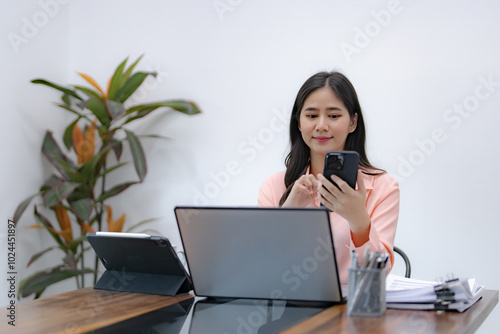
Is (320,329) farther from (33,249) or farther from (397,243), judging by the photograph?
(33,249)

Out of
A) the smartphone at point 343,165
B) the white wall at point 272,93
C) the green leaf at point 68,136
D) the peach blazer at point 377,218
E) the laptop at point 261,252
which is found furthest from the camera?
the green leaf at point 68,136

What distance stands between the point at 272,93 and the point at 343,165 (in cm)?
178

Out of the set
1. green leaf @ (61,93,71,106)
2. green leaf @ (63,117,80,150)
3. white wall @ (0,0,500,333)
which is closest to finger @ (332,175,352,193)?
white wall @ (0,0,500,333)

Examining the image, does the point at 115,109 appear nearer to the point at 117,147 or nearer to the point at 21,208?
the point at 117,147

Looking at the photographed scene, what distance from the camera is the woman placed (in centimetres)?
181

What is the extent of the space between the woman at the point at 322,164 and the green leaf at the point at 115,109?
122cm

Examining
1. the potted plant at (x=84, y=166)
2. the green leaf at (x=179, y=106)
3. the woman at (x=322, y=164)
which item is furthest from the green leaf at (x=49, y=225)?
the woman at (x=322, y=164)

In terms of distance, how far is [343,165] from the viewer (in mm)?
1507

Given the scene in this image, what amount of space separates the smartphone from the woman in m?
0.18

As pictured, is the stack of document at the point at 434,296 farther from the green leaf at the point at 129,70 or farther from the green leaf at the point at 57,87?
the green leaf at the point at 57,87

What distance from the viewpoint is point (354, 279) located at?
4.15 ft

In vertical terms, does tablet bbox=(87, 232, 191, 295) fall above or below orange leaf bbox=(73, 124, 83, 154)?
below

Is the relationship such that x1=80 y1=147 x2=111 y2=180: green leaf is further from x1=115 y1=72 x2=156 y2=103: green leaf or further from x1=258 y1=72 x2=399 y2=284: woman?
x1=258 y1=72 x2=399 y2=284: woman

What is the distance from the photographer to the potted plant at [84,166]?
125 inches
